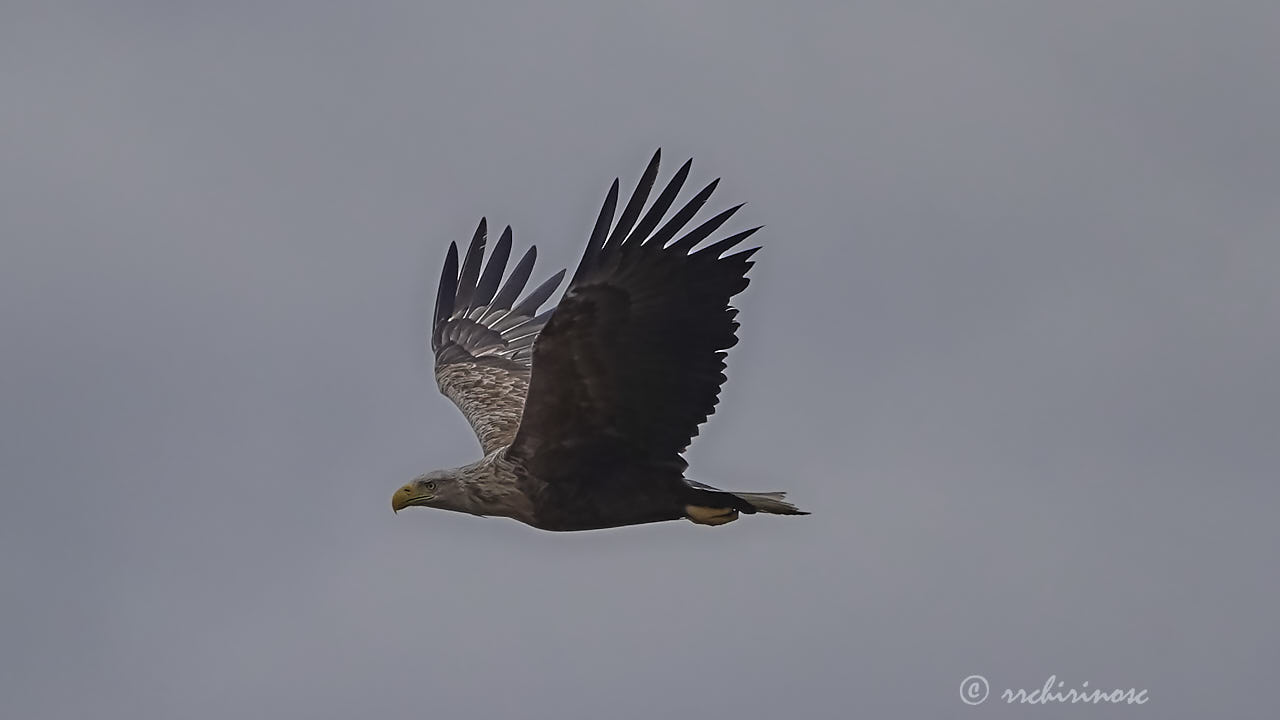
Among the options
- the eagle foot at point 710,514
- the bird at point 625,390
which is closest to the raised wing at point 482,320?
the bird at point 625,390

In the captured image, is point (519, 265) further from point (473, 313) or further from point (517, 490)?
point (517, 490)

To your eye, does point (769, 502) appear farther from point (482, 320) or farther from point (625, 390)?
point (482, 320)

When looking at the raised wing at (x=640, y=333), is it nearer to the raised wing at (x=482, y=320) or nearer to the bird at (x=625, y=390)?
the bird at (x=625, y=390)

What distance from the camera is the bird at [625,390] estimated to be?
43.7ft

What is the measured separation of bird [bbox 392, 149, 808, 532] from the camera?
524 inches

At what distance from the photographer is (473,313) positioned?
1819cm

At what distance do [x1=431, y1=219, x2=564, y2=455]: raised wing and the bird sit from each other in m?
1.95

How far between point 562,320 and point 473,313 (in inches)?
195

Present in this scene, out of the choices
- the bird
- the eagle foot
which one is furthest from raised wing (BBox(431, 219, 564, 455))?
the eagle foot

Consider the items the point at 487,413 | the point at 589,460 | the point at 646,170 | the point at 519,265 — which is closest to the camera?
the point at 646,170

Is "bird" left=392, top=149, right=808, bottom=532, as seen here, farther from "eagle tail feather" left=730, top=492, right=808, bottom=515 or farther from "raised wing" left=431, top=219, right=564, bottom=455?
"raised wing" left=431, top=219, right=564, bottom=455


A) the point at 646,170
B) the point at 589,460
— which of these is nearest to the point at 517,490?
the point at 589,460

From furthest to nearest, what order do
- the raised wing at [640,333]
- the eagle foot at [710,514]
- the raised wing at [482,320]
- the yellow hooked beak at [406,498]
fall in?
1. the raised wing at [482,320]
2. the yellow hooked beak at [406,498]
3. the eagle foot at [710,514]
4. the raised wing at [640,333]

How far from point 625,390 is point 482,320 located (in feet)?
15.0
